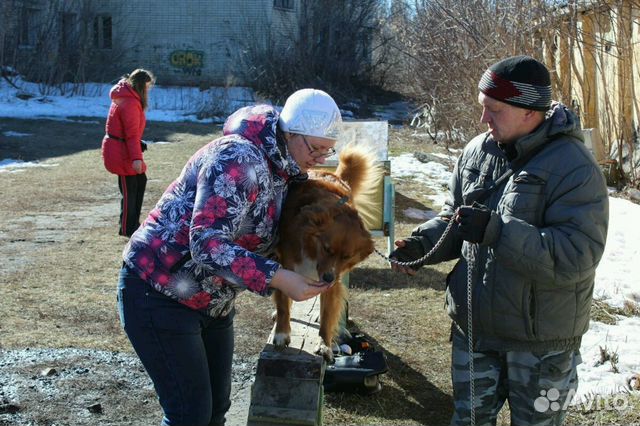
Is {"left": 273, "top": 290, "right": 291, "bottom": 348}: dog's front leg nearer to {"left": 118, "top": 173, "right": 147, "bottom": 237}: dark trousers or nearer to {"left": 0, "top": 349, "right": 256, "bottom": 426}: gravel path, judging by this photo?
{"left": 0, "top": 349, "right": 256, "bottom": 426}: gravel path

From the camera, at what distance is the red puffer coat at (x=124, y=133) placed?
9.03 meters

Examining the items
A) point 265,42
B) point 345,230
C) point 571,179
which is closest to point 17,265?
point 345,230

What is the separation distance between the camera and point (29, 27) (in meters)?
29.9

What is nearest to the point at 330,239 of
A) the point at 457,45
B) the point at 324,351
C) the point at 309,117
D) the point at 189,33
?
the point at 324,351

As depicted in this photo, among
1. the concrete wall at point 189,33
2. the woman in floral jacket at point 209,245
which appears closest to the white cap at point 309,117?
the woman in floral jacket at point 209,245

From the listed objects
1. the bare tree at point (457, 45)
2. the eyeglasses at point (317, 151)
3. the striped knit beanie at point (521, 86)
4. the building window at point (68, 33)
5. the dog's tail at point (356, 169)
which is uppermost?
the building window at point (68, 33)

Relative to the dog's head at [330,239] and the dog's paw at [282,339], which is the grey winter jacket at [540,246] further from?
the dog's paw at [282,339]

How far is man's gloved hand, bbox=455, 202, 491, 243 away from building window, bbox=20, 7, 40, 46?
1181 inches

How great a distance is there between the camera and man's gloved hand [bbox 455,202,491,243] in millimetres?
2891

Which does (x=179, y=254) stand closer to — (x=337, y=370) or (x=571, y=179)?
(x=571, y=179)

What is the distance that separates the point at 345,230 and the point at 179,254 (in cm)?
117

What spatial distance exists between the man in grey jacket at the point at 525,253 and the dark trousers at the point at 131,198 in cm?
664

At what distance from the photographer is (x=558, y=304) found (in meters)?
3.03

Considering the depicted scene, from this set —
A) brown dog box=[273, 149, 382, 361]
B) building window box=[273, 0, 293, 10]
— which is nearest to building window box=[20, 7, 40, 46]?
building window box=[273, 0, 293, 10]
